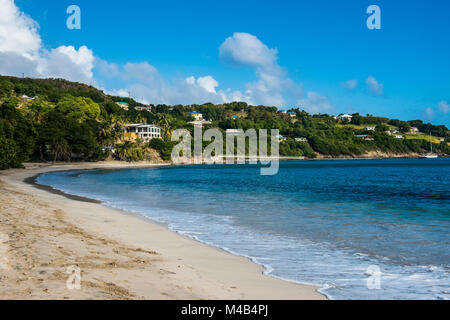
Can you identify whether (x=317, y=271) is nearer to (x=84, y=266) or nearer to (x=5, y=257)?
(x=84, y=266)

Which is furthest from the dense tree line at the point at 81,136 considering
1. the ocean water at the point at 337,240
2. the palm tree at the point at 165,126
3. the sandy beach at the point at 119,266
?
the sandy beach at the point at 119,266

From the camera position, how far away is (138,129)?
4852 inches

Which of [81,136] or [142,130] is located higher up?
[142,130]

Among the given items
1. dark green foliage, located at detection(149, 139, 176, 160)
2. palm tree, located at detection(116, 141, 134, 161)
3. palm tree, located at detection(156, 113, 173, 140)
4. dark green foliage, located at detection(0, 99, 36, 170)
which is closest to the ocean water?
dark green foliage, located at detection(0, 99, 36, 170)

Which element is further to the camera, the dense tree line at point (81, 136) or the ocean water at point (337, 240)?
the dense tree line at point (81, 136)

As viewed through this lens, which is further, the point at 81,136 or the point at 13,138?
the point at 81,136

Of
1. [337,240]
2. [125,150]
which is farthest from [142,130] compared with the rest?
[337,240]

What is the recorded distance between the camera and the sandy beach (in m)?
5.96

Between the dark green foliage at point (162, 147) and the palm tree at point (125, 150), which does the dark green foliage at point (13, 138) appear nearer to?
the palm tree at point (125, 150)

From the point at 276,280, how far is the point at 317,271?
4.78 ft

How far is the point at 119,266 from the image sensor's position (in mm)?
7789

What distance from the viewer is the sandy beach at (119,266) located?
5.96 m

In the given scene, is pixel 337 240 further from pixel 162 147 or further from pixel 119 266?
pixel 162 147

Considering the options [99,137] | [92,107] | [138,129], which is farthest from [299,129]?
[99,137]
